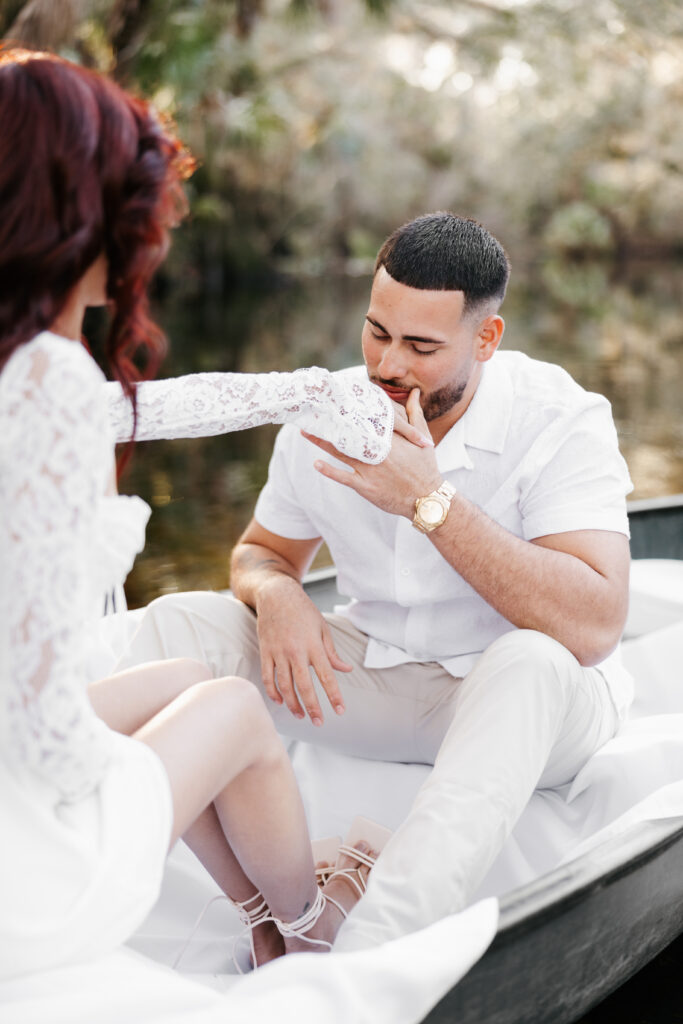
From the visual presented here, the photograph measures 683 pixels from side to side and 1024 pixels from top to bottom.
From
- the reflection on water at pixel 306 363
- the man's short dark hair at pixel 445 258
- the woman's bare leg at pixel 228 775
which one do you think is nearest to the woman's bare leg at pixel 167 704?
the woman's bare leg at pixel 228 775

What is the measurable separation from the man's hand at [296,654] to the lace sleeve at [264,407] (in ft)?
1.15

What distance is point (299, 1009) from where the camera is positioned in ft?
3.82

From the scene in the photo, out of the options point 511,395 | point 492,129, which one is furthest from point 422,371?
point 492,129

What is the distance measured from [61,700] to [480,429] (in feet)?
3.69

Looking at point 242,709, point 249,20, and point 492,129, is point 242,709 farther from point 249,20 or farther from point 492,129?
point 492,129

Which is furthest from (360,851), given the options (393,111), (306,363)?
(393,111)

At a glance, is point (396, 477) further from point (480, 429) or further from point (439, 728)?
point (439, 728)

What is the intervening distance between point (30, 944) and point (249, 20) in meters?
16.3

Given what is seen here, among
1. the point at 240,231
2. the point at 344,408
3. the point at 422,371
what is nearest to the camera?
the point at 344,408

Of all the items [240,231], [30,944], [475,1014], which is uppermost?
[30,944]

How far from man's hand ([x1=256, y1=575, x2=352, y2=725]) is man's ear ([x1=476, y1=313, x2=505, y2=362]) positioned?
0.57 m

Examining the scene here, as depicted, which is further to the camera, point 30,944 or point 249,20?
point 249,20

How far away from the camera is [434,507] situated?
1.77 meters

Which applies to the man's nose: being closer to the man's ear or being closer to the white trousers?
the man's ear
